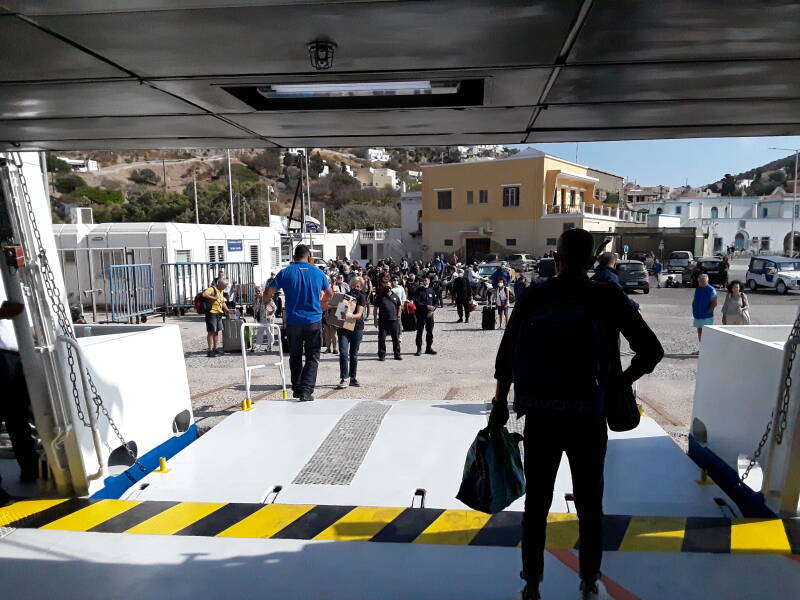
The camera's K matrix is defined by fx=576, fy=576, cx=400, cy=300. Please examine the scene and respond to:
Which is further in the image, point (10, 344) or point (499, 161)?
point (499, 161)

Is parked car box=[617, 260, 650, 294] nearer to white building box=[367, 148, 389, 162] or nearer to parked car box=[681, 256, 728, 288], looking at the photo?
parked car box=[681, 256, 728, 288]

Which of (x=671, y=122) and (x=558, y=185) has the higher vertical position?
(x=558, y=185)

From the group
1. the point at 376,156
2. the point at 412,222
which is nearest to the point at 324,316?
→ the point at 412,222

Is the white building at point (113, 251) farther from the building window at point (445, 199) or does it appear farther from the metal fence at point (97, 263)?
the building window at point (445, 199)

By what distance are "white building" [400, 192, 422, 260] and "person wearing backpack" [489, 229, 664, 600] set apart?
4959 centimetres

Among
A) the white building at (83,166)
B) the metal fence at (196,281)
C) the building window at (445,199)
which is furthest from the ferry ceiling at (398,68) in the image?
the white building at (83,166)

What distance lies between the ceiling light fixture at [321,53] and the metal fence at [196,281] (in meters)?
15.6

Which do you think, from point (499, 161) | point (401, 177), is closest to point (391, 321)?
point (499, 161)

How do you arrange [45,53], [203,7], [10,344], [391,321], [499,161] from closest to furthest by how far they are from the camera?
1. [203,7]
2. [45,53]
3. [10,344]
4. [391,321]
5. [499,161]

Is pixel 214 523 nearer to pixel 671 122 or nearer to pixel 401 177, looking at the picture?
pixel 671 122

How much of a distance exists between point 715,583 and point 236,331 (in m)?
11.2

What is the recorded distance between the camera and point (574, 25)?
245 cm

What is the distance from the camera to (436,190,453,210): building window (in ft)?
160

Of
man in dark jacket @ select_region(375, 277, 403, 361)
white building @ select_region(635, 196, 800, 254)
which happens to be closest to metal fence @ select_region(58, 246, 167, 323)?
man in dark jacket @ select_region(375, 277, 403, 361)
